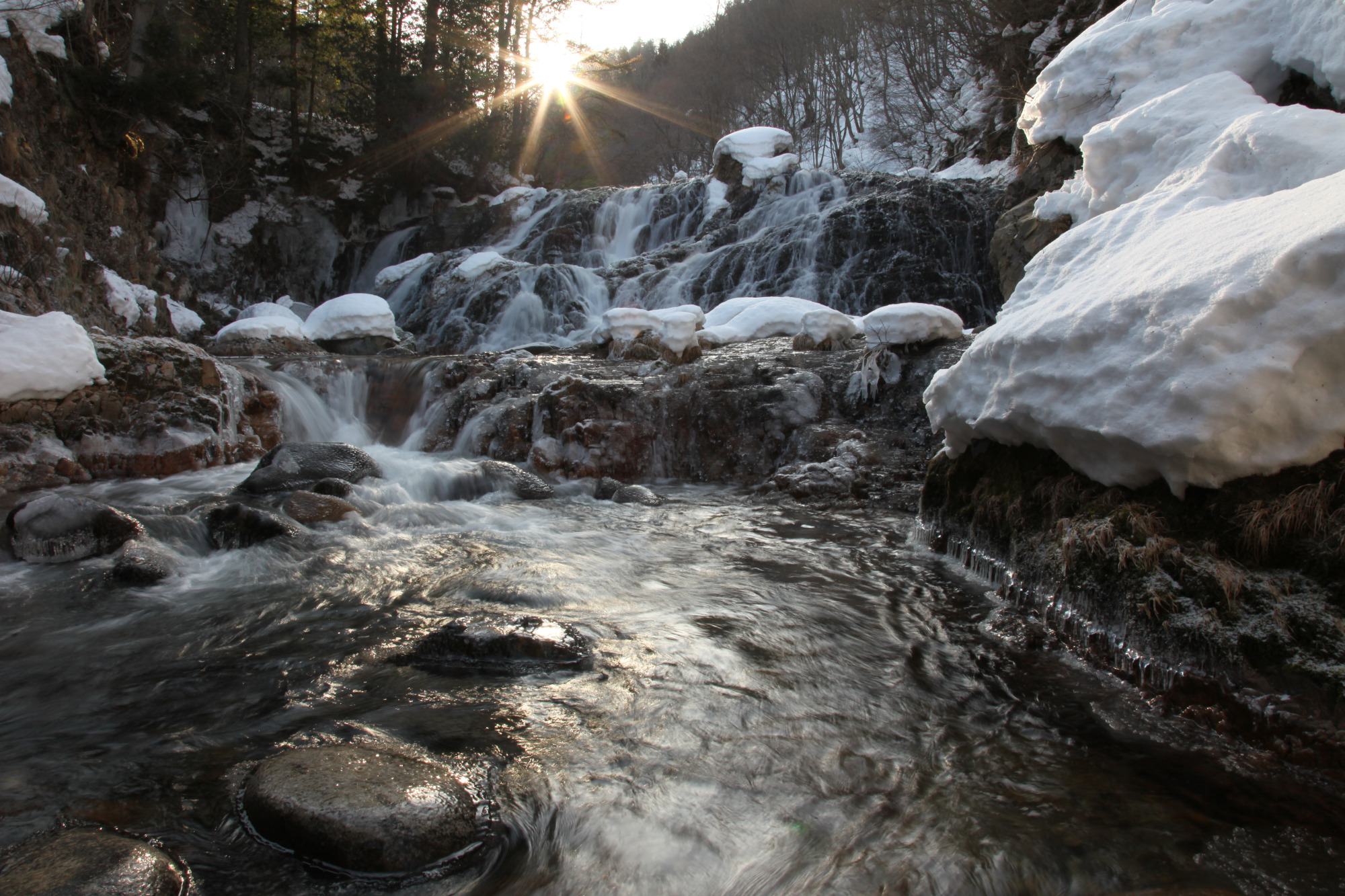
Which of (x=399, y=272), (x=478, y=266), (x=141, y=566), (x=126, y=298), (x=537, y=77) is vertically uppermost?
(x=537, y=77)

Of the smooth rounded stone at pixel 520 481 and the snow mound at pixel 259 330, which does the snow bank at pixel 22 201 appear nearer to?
the snow mound at pixel 259 330

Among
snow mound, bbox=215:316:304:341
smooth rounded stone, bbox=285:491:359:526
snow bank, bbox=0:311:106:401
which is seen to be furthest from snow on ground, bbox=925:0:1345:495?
snow mound, bbox=215:316:304:341

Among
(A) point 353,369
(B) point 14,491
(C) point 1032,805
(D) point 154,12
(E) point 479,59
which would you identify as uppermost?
(E) point 479,59

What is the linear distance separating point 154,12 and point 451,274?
7946mm

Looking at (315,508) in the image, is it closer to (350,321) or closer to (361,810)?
(361,810)

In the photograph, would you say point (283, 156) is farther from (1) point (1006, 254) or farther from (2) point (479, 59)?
(1) point (1006, 254)

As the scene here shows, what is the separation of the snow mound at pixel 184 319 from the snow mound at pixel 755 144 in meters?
12.9

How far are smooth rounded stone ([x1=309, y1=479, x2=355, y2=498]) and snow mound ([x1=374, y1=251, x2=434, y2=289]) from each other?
13.5 m

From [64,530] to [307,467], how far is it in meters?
2.05

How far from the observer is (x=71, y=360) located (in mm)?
6480

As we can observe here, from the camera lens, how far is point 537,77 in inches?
975

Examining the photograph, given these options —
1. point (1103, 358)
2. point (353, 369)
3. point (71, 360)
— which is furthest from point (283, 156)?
point (1103, 358)

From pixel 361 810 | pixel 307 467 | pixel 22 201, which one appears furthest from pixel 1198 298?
pixel 22 201

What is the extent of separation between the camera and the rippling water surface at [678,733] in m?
1.98
